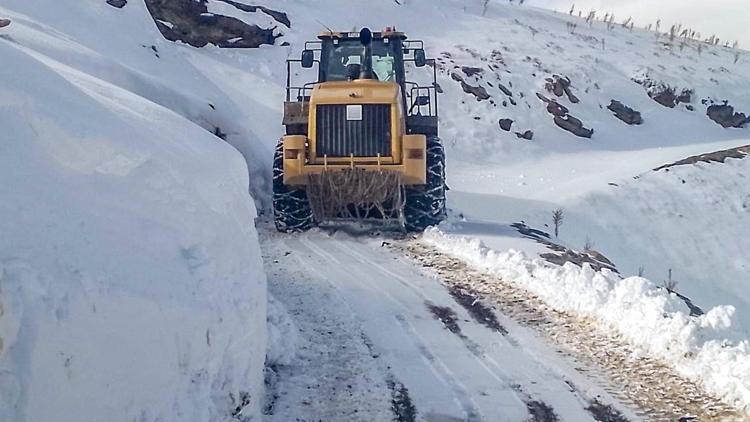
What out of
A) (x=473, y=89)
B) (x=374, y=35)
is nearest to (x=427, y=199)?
(x=374, y=35)

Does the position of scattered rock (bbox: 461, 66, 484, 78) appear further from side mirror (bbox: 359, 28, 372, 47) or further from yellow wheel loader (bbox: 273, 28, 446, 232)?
yellow wheel loader (bbox: 273, 28, 446, 232)

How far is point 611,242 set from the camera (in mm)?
16766

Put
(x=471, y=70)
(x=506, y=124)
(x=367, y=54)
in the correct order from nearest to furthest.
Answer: (x=367, y=54) < (x=506, y=124) < (x=471, y=70)

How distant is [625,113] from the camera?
2759cm

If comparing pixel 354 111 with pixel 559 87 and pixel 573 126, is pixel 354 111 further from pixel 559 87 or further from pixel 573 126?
pixel 559 87

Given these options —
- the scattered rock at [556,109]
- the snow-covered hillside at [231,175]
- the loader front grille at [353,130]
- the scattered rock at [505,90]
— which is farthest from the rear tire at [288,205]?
the scattered rock at [556,109]

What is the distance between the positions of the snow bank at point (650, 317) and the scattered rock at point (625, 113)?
2000 cm

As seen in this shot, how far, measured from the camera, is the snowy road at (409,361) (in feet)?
16.6

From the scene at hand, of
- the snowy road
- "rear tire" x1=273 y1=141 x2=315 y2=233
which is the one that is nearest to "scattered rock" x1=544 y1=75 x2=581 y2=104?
"rear tire" x1=273 y1=141 x2=315 y2=233

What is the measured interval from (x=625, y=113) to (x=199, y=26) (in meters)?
14.5

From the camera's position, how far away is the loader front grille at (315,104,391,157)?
11.3 metres

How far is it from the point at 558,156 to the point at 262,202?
481 inches

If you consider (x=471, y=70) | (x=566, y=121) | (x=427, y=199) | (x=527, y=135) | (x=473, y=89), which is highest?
(x=427, y=199)

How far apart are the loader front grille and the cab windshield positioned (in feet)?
4.36
